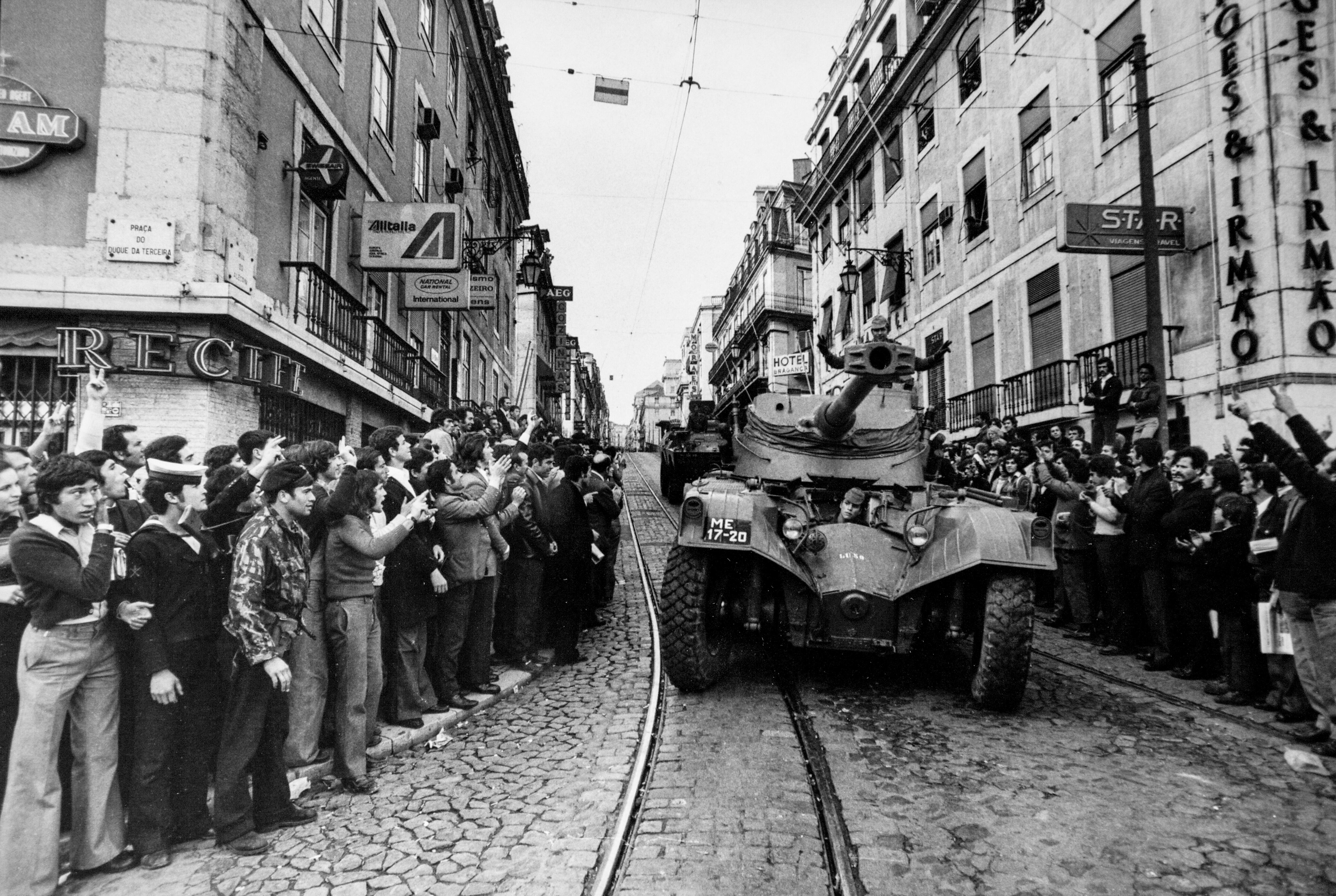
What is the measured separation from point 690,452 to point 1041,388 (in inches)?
307

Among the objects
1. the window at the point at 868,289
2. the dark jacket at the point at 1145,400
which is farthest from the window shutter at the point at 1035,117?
the window at the point at 868,289

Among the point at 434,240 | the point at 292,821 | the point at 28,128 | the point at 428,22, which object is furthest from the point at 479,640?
the point at 428,22

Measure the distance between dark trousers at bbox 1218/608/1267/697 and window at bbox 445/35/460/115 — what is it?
19.3 metres

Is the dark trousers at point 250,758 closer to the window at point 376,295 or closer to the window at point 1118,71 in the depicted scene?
the window at point 376,295

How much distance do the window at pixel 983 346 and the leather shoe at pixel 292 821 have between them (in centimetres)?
1751

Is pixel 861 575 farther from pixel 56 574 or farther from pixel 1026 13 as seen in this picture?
pixel 1026 13

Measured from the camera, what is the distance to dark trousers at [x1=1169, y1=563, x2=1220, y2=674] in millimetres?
6320

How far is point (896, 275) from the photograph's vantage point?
77.9ft

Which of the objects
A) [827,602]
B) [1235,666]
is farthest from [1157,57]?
[827,602]

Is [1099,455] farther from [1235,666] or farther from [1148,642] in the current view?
[1235,666]

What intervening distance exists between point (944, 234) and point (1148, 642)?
51.6 ft

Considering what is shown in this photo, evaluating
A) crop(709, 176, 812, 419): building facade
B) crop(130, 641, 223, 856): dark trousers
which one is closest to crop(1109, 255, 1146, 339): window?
crop(130, 641, 223, 856): dark trousers

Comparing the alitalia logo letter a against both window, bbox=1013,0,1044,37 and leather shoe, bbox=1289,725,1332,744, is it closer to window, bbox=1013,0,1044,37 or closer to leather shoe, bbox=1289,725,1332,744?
leather shoe, bbox=1289,725,1332,744

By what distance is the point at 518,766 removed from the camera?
178 inches
